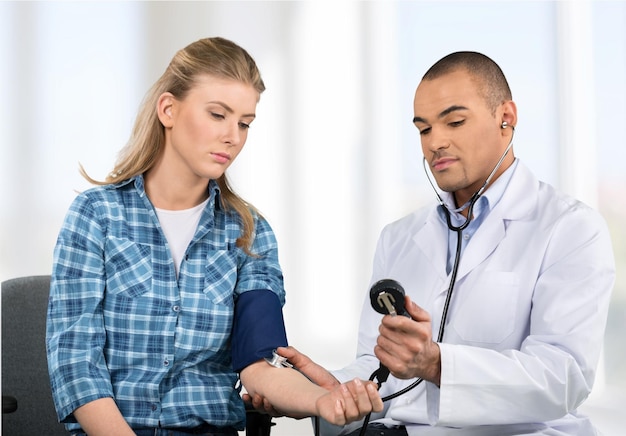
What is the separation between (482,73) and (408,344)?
2.33ft

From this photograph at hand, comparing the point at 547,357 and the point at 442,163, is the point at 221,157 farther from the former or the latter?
the point at 547,357

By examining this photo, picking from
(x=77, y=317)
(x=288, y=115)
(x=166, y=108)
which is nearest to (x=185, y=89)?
(x=166, y=108)

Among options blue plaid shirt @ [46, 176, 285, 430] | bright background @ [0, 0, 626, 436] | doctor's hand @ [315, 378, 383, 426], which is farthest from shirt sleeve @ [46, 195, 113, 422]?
bright background @ [0, 0, 626, 436]

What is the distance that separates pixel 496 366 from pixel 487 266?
282 mm

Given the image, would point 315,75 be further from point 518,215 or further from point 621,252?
point 518,215

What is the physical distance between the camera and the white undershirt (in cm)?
165

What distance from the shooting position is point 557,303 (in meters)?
1.58

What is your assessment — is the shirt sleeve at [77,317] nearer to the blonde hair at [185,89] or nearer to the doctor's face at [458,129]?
the blonde hair at [185,89]

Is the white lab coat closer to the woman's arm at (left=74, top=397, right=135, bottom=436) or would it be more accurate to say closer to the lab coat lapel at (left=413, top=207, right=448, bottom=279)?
the lab coat lapel at (left=413, top=207, right=448, bottom=279)

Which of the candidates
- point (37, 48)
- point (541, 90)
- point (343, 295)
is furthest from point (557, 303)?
point (37, 48)

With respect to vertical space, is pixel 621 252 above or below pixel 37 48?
below

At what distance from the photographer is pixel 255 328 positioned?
1586 millimetres

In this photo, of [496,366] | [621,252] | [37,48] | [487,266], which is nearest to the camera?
[496,366]

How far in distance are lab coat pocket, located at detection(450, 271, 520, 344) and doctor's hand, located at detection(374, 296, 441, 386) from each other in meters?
0.22
